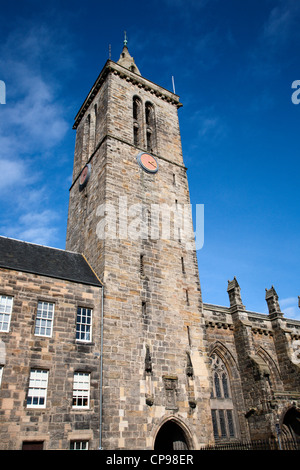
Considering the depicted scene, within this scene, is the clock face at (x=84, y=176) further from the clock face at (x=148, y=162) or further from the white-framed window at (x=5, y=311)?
the white-framed window at (x=5, y=311)

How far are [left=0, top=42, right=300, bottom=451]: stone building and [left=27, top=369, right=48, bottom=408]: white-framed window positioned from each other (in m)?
0.04

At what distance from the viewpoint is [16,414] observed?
517 inches

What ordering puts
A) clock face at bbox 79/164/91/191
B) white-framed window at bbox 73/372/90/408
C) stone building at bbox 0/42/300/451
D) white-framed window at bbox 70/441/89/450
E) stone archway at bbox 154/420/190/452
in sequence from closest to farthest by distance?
white-framed window at bbox 70/441/89/450, stone building at bbox 0/42/300/451, white-framed window at bbox 73/372/90/408, stone archway at bbox 154/420/190/452, clock face at bbox 79/164/91/191

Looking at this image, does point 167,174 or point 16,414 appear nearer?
point 16,414

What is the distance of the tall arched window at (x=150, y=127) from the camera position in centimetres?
2546

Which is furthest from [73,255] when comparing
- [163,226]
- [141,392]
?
[141,392]

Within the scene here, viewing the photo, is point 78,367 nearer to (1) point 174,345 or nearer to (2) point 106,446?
(2) point 106,446

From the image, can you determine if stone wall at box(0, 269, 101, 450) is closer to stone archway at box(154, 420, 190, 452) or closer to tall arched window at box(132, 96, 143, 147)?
stone archway at box(154, 420, 190, 452)

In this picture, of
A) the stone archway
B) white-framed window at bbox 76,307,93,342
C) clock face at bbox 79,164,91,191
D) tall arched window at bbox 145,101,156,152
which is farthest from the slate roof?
tall arched window at bbox 145,101,156,152

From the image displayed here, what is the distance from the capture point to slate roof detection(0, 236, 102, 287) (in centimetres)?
1636

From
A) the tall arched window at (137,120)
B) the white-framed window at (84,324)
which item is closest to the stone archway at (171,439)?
the white-framed window at (84,324)

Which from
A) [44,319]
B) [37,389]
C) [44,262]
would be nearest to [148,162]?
[44,262]

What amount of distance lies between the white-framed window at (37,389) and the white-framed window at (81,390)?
1.25 m
